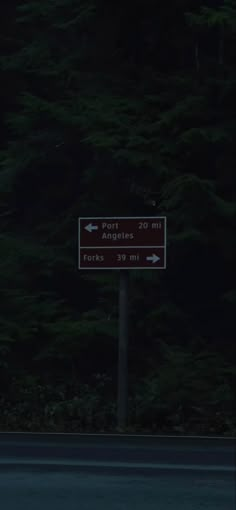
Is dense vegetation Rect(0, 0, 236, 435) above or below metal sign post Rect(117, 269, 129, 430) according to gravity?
above

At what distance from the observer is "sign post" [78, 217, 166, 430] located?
14055 millimetres

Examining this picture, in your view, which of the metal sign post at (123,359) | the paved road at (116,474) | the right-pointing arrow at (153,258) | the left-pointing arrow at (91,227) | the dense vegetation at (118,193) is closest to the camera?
the paved road at (116,474)

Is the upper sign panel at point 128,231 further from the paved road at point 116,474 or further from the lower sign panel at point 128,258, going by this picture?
the paved road at point 116,474

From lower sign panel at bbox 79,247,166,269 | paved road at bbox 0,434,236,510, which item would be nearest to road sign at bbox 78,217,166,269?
lower sign panel at bbox 79,247,166,269

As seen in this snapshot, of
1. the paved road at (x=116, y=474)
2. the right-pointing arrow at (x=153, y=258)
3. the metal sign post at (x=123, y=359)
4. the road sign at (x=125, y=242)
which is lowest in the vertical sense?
the paved road at (x=116, y=474)

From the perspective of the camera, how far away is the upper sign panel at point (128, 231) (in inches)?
553

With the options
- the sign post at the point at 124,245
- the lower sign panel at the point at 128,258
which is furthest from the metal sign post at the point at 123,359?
the lower sign panel at the point at 128,258

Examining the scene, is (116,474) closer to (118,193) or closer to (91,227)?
(91,227)

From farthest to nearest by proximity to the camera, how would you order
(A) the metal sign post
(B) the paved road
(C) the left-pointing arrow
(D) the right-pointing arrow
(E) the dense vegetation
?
(E) the dense vegetation
(C) the left-pointing arrow
(D) the right-pointing arrow
(A) the metal sign post
(B) the paved road

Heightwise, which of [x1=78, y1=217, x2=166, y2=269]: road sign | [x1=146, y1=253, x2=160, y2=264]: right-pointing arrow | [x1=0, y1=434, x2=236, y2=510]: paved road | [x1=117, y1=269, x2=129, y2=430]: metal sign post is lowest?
[x1=0, y1=434, x2=236, y2=510]: paved road

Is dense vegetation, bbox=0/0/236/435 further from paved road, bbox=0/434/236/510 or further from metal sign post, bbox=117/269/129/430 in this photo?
paved road, bbox=0/434/236/510

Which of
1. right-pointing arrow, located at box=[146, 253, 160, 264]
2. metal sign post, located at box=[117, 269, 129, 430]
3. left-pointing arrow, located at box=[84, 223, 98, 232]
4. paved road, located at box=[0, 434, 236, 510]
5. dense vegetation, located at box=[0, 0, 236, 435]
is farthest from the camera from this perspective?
dense vegetation, located at box=[0, 0, 236, 435]

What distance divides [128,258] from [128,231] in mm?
356

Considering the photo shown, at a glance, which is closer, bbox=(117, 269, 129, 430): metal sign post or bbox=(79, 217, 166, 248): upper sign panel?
bbox=(117, 269, 129, 430): metal sign post
